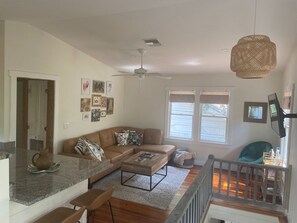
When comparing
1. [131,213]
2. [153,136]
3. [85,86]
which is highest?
[85,86]

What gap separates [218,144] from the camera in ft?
18.8

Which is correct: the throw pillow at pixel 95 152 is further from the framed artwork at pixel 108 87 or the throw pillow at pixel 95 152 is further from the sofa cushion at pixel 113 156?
the framed artwork at pixel 108 87

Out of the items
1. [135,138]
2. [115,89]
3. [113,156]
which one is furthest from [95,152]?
[115,89]

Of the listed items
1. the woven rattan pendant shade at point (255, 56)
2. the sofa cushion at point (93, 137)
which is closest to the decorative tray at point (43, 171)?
the woven rattan pendant shade at point (255, 56)

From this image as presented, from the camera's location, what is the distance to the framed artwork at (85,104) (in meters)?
4.93

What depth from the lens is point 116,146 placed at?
18.5 feet

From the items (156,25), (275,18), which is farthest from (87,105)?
(275,18)

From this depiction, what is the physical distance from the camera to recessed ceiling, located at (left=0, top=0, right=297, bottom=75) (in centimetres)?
253

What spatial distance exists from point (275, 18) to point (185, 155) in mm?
3793

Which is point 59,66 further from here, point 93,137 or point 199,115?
point 199,115

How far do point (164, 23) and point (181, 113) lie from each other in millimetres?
3427

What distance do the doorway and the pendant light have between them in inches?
138

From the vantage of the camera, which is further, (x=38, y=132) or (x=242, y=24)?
(x=38, y=132)

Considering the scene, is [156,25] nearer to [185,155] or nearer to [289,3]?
[289,3]
